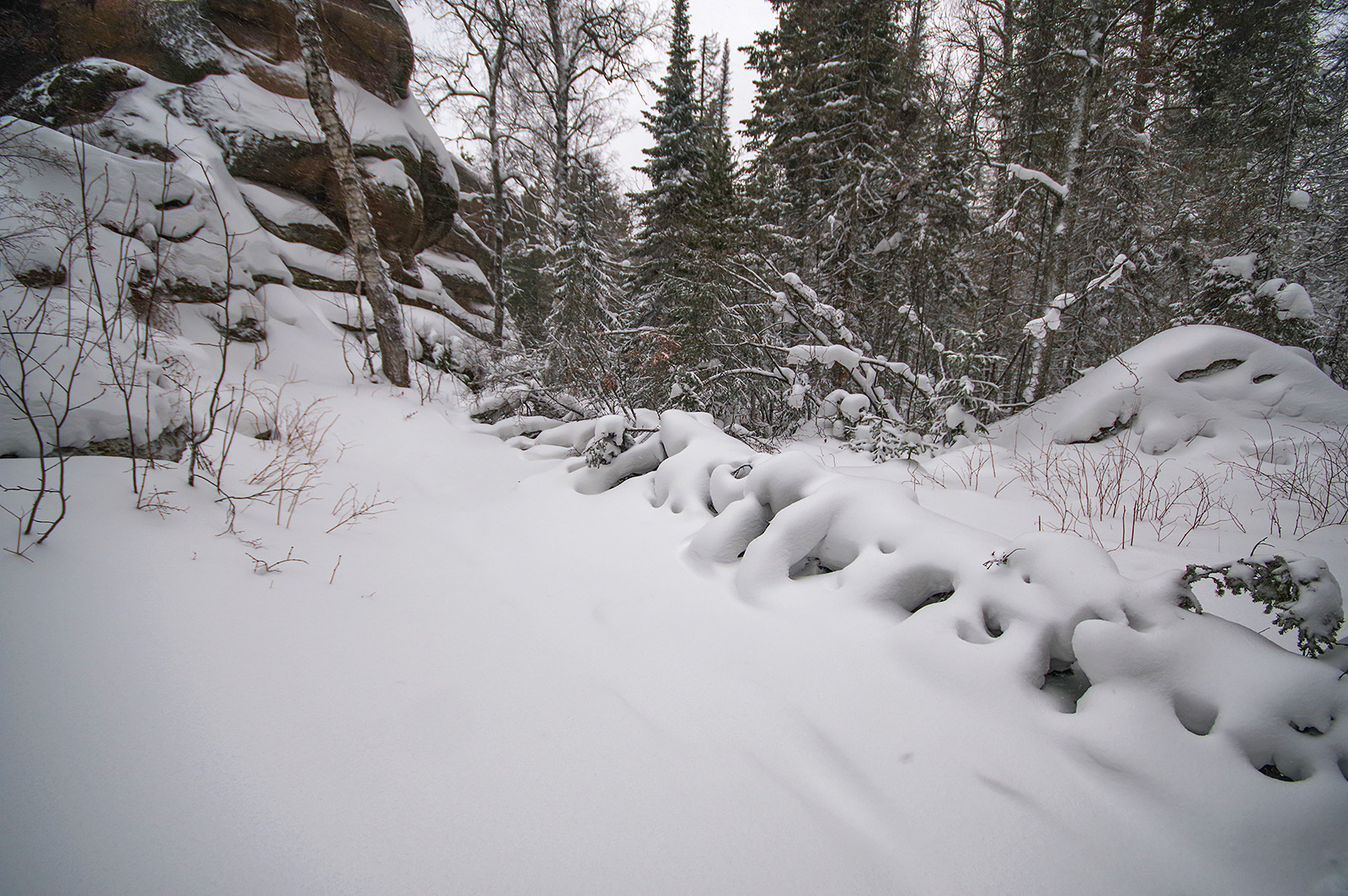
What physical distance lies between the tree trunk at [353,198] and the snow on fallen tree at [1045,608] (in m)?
5.46

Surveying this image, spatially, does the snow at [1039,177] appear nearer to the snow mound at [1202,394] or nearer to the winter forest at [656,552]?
the winter forest at [656,552]

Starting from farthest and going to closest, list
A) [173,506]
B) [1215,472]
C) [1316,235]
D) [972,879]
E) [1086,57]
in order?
[1316,235]
[1086,57]
[1215,472]
[173,506]
[972,879]

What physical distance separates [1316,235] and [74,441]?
1412 centimetres

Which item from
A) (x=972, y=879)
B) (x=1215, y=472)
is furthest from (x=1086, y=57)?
(x=972, y=879)

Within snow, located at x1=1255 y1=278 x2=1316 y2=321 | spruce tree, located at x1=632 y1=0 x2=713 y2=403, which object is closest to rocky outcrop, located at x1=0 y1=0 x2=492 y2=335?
spruce tree, located at x1=632 y1=0 x2=713 y2=403

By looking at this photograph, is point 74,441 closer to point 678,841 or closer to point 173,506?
point 173,506

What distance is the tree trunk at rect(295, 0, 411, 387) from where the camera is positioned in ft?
16.2

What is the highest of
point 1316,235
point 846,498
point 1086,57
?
point 1086,57

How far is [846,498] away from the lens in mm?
2047

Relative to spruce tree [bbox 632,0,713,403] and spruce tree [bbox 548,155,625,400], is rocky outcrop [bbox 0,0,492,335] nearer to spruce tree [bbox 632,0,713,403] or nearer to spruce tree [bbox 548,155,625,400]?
spruce tree [bbox 548,155,625,400]

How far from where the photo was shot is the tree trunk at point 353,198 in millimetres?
4930

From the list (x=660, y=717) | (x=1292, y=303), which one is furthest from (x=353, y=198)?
(x=1292, y=303)

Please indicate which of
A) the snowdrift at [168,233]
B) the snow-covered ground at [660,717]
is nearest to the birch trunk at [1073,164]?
the snow-covered ground at [660,717]

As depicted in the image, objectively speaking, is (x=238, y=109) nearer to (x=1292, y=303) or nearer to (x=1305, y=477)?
(x=1305, y=477)
